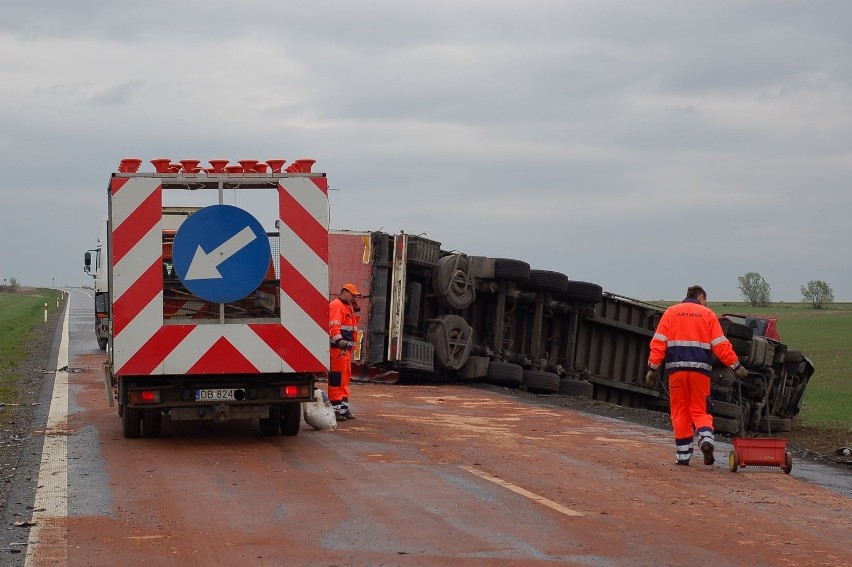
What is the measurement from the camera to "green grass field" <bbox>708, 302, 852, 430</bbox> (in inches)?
957

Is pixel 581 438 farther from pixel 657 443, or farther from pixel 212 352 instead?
pixel 212 352

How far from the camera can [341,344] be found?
13.1 metres

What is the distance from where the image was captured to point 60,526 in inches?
292

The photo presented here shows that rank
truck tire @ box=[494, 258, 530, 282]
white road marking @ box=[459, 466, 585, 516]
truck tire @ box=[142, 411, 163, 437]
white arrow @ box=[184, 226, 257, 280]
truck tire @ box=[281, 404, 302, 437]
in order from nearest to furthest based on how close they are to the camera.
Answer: white road marking @ box=[459, 466, 585, 516] < white arrow @ box=[184, 226, 257, 280] < truck tire @ box=[142, 411, 163, 437] < truck tire @ box=[281, 404, 302, 437] < truck tire @ box=[494, 258, 530, 282]

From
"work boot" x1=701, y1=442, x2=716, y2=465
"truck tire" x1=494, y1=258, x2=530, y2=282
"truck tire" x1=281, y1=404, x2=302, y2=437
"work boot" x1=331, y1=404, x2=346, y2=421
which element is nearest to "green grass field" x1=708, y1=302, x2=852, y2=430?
"truck tire" x1=494, y1=258, x2=530, y2=282

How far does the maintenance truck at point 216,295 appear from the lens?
36.1ft

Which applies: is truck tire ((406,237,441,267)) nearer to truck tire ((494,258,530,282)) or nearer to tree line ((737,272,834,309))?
truck tire ((494,258,530,282))

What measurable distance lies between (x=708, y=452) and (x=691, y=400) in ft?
1.77

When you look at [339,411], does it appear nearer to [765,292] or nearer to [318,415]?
[318,415]

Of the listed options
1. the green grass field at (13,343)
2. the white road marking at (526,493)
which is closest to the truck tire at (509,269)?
the green grass field at (13,343)

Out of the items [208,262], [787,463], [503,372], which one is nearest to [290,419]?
[208,262]

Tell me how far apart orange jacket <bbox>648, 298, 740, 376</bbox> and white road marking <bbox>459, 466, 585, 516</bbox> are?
2.34m

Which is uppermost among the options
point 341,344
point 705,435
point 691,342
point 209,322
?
point 691,342

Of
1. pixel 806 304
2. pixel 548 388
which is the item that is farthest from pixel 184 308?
pixel 806 304
